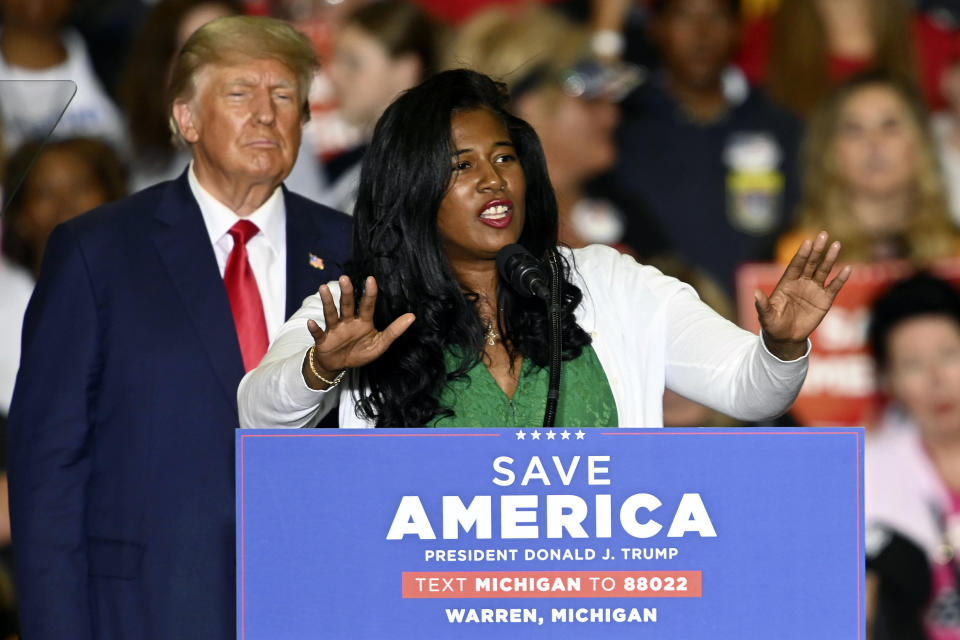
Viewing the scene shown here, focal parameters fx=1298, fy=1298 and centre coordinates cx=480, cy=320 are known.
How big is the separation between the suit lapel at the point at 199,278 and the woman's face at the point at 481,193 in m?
0.58

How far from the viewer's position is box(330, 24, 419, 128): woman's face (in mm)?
4578

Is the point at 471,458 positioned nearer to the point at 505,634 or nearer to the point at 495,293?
the point at 505,634

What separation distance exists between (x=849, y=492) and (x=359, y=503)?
0.62 meters

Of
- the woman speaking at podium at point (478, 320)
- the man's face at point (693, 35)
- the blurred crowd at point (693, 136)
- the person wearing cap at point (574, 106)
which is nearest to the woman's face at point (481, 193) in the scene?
the woman speaking at podium at point (478, 320)

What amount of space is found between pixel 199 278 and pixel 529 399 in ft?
2.73

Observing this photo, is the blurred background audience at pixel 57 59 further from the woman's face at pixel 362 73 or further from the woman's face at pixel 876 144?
the woman's face at pixel 876 144

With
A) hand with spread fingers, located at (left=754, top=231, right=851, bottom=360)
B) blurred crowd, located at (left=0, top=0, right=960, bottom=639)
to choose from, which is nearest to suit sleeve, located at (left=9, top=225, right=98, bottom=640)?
hand with spread fingers, located at (left=754, top=231, right=851, bottom=360)

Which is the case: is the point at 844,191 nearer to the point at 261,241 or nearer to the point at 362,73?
the point at 362,73

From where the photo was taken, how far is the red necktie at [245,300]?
101 inches

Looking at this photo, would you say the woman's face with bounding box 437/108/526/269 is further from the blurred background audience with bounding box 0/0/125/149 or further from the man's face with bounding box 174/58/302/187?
the blurred background audience with bounding box 0/0/125/149

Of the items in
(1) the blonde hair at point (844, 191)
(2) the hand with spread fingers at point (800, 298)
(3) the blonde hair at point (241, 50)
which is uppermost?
(1) the blonde hair at point (844, 191)

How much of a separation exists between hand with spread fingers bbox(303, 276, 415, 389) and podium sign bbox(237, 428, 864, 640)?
0.22m

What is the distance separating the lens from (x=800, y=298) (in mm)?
1882

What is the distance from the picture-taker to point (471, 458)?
1.66 meters
